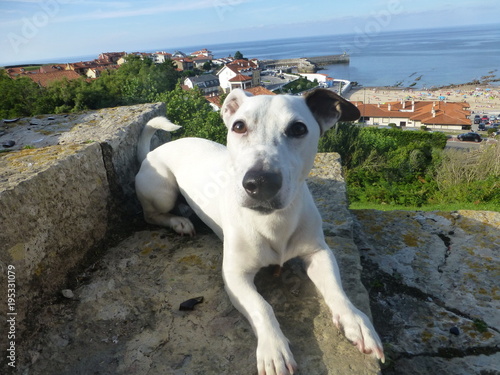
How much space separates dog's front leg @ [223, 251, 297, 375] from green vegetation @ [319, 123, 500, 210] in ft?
34.3

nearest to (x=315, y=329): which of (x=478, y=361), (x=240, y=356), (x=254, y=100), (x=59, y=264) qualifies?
(x=240, y=356)

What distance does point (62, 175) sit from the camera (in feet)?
10.00

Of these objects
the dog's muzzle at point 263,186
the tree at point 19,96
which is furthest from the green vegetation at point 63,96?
the dog's muzzle at point 263,186

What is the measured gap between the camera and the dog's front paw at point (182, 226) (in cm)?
383

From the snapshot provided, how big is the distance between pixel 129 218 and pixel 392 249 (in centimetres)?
315

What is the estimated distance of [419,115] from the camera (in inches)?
2076

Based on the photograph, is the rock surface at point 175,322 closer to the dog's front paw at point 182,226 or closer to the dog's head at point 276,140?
the dog's front paw at point 182,226

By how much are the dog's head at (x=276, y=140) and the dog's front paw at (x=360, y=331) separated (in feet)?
2.90

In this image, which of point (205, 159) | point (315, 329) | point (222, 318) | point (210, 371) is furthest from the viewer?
point (205, 159)

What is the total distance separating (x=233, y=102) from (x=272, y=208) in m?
1.22

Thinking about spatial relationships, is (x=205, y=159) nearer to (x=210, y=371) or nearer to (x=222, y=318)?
(x=222, y=318)

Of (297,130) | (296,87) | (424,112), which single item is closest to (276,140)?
A: (297,130)

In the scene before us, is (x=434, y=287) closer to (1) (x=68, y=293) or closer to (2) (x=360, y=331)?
(2) (x=360, y=331)

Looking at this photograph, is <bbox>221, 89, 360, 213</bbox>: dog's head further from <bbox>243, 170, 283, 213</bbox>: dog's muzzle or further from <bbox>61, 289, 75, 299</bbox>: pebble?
<bbox>61, 289, 75, 299</bbox>: pebble
